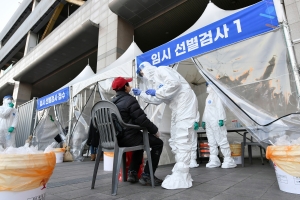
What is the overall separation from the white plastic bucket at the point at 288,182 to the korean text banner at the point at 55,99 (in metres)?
5.61

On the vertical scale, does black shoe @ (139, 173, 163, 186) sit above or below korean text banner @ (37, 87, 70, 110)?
below

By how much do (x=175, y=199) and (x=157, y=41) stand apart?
30.7 ft

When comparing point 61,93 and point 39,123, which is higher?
point 61,93

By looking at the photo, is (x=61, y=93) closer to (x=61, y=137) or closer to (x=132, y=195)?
(x=61, y=137)

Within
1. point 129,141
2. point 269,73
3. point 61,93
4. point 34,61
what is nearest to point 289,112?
point 269,73

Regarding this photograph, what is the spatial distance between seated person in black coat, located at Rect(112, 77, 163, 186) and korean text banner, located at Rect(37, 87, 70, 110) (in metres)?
4.17

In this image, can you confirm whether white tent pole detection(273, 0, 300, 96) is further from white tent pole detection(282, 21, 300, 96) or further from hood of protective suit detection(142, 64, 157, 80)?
hood of protective suit detection(142, 64, 157, 80)

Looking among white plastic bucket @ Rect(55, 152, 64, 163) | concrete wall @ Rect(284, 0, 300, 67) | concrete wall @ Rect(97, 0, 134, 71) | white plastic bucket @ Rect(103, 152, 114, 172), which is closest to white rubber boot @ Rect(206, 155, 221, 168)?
white plastic bucket @ Rect(103, 152, 114, 172)

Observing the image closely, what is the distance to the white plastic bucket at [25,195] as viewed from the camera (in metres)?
1.12

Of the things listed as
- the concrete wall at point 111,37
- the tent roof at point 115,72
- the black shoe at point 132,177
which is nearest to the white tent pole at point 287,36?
Result: the black shoe at point 132,177

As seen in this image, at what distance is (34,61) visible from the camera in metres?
12.5

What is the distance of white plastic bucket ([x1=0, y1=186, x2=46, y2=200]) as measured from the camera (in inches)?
44.1

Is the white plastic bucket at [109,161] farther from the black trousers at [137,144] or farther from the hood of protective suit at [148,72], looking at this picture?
the hood of protective suit at [148,72]

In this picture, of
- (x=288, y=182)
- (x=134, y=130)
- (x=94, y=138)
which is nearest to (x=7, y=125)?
(x=94, y=138)
